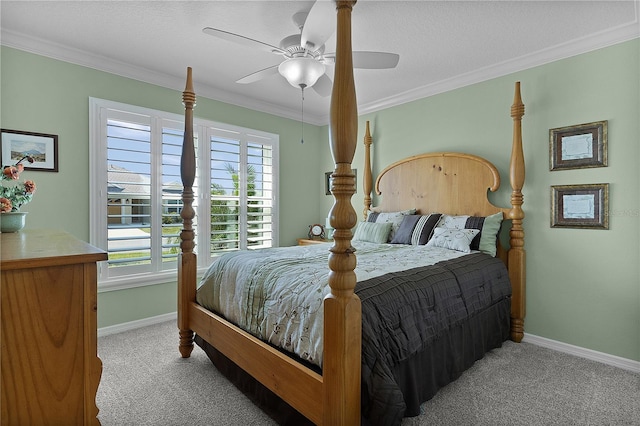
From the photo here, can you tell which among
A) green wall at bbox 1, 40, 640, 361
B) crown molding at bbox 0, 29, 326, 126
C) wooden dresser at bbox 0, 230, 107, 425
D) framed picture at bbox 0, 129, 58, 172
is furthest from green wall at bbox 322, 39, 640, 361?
framed picture at bbox 0, 129, 58, 172

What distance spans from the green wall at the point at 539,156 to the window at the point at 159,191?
0.45ft

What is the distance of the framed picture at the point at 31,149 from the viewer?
2637 millimetres

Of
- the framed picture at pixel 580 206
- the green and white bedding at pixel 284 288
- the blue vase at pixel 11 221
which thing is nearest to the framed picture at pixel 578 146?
the framed picture at pixel 580 206

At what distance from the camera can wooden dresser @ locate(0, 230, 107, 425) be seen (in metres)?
0.80

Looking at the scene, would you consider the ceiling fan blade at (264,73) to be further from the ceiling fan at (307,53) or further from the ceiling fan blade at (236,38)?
the ceiling fan blade at (236,38)

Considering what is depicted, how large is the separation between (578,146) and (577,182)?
30cm

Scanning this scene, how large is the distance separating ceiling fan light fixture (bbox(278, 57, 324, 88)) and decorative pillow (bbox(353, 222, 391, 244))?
1.70 meters

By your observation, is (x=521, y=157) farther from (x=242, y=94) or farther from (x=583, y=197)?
(x=242, y=94)

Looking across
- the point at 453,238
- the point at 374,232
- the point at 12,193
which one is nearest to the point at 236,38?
the point at 12,193

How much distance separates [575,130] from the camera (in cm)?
271

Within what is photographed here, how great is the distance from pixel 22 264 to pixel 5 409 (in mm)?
349

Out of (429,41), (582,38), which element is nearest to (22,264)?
(429,41)

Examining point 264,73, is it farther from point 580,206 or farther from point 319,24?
point 580,206

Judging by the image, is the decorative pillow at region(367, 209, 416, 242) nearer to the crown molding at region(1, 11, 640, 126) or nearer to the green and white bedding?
the green and white bedding
